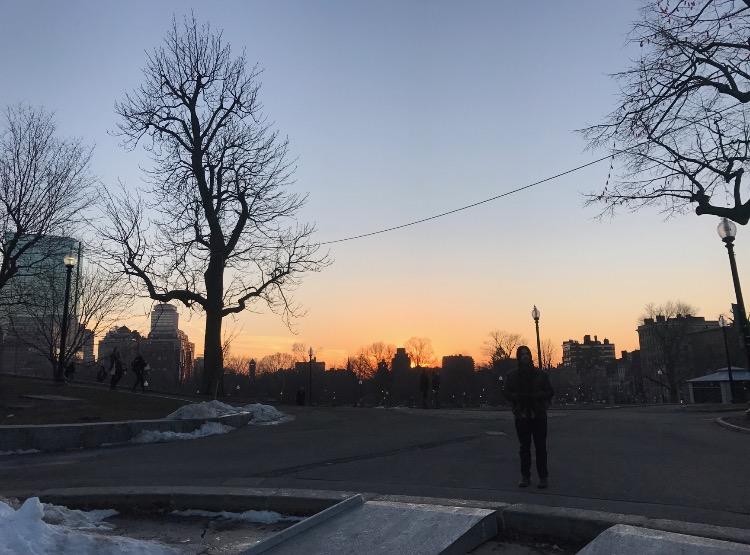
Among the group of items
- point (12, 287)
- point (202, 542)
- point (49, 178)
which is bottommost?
point (202, 542)

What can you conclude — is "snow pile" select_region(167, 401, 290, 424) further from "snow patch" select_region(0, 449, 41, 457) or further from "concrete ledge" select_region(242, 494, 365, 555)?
"concrete ledge" select_region(242, 494, 365, 555)

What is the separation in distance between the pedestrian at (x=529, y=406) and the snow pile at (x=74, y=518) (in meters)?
4.74

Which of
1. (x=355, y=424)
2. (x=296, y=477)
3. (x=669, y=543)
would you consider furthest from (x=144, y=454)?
(x=669, y=543)

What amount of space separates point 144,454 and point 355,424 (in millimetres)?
6312

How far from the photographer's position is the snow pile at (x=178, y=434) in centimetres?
1320

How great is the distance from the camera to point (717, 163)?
15.3m

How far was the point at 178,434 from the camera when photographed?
45.0 ft

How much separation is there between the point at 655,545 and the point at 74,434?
39.4 feet

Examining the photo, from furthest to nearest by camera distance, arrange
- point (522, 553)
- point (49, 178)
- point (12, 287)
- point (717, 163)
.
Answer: point (12, 287), point (49, 178), point (717, 163), point (522, 553)

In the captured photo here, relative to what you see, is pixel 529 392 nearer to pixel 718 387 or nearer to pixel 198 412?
pixel 198 412

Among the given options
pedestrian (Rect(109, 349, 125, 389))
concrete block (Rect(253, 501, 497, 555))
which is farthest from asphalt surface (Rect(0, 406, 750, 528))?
pedestrian (Rect(109, 349, 125, 389))

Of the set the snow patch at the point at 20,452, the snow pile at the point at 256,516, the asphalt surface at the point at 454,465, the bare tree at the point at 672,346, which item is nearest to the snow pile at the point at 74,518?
the snow pile at the point at 256,516

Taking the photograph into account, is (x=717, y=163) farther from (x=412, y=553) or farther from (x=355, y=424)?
(x=412, y=553)

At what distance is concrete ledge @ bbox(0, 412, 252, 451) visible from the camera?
11.7 meters
